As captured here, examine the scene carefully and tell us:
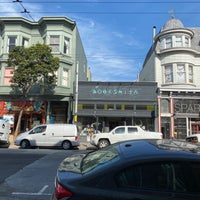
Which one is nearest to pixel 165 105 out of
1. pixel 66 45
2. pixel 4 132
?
pixel 66 45

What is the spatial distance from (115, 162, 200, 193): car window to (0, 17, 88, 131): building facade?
20.8 metres

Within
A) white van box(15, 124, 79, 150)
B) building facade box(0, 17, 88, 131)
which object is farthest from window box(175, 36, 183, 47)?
white van box(15, 124, 79, 150)

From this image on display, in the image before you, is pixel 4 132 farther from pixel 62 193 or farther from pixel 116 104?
pixel 62 193

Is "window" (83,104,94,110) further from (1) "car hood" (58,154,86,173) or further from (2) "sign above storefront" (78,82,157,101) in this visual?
(1) "car hood" (58,154,86,173)

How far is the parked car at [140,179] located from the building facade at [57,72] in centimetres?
2066

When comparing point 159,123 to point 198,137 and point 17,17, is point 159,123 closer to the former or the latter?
point 198,137

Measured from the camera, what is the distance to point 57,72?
24.2 m

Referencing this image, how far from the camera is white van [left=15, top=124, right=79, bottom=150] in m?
18.0

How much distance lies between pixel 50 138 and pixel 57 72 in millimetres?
8108

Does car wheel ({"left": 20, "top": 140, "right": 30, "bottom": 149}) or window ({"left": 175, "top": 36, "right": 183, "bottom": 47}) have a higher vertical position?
window ({"left": 175, "top": 36, "right": 183, "bottom": 47})

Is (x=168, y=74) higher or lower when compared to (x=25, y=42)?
lower

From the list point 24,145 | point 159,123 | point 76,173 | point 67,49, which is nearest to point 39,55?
point 67,49

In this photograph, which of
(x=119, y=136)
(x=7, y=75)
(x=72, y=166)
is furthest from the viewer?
(x=7, y=75)

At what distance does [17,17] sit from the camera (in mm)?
24391
